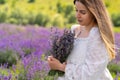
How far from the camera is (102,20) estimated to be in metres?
3.63

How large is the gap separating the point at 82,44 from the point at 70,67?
22 centimetres

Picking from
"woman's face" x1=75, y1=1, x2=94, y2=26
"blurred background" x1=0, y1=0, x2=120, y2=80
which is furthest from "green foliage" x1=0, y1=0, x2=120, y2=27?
"woman's face" x1=75, y1=1, x2=94, y2=26

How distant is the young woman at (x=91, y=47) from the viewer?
3.59m

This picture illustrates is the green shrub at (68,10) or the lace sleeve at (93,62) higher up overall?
the lace sleeve at (93,62)

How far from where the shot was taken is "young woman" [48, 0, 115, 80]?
359cm

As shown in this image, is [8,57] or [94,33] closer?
[94,33]

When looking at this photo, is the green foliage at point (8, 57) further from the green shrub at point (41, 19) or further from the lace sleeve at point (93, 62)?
the green shrub at point (41, 19)

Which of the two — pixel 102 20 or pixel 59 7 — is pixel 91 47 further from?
pixel 59 7

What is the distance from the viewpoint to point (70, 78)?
371 cm

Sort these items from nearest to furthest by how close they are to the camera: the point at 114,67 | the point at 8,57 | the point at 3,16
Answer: the point at 114,67, the point at 8,57, the point at 3,16

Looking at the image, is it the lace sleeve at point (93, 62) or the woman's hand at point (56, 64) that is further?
the woman's hand at point (56, 64)

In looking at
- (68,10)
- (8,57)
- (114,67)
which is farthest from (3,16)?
(114,67)

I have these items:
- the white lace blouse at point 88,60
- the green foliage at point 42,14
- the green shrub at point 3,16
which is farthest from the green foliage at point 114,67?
the green shrub at point 3,16

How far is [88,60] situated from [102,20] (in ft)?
1.16
